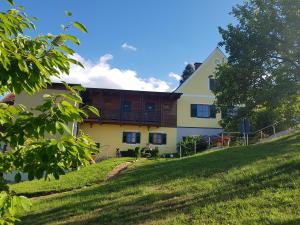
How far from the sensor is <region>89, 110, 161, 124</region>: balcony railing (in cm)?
3809

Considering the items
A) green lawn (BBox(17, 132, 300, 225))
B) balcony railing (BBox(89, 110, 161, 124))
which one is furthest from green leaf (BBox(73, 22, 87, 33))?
balcony railing (BBox(89, 110, 161, 124))

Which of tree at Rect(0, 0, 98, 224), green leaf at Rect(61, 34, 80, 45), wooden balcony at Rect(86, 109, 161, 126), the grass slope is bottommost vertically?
the grass slope

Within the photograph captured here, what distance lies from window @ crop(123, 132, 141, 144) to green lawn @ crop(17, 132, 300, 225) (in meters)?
18.7

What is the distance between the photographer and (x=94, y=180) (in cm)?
2142

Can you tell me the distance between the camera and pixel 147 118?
38688 millimetres

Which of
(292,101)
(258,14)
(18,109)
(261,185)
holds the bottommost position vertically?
(261,185)

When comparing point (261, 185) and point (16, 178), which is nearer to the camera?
point (16, 178)

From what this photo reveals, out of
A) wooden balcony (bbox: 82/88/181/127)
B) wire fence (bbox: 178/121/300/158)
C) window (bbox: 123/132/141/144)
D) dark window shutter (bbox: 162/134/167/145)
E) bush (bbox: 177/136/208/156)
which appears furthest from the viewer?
dark window shutter (bbox: 162/134/167/145)

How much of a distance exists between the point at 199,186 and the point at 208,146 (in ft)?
65.2

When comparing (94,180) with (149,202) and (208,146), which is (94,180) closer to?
(149,202)

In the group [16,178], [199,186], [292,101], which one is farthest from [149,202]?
[292,101]

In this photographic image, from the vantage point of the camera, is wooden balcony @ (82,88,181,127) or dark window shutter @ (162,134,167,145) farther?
dark window shutter @ (162,134,167,145)

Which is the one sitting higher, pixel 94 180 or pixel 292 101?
pixel 292 101

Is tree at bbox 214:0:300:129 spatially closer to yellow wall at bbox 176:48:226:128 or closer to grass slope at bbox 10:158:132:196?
grass slope at bbox 10:158:132:196
